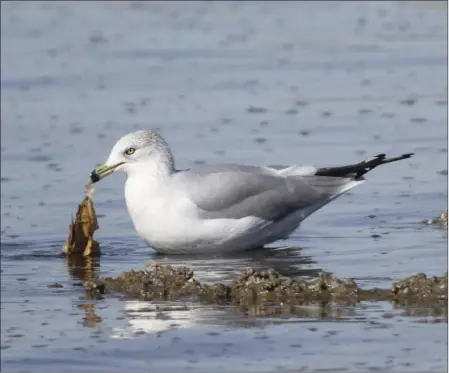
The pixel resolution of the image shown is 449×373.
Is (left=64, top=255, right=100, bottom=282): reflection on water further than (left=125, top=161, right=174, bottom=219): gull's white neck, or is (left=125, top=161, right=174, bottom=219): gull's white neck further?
(left=125, top=161, right=174, bottom=219): gull's white neck

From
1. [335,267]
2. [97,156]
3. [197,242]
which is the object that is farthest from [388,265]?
[97,156]

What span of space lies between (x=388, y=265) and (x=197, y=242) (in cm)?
137

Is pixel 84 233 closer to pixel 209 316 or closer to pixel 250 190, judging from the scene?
pixel 250 190

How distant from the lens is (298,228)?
10.4 m

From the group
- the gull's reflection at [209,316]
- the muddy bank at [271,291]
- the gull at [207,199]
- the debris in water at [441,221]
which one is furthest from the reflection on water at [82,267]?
the debris in water at [441,221]

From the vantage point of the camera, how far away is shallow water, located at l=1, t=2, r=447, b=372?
700cm

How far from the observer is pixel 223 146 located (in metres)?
12.9

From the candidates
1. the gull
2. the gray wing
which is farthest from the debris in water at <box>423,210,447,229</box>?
the gray wing

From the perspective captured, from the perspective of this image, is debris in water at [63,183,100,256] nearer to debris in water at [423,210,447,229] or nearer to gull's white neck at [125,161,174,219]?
gull's white neck at [125,161,174,219]

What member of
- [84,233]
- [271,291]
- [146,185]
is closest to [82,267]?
[84,233]

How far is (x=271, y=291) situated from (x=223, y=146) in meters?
5.16

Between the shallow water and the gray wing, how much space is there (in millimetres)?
278

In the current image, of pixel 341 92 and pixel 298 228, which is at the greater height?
pixel 341 92

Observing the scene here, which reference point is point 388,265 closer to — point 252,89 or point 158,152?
point 158,152
